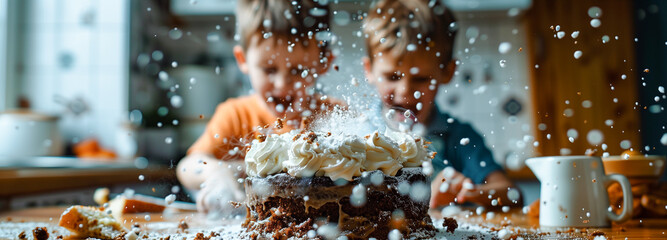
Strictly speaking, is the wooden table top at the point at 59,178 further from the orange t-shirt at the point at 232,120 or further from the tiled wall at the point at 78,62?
the tiled wall at the point at 78,62

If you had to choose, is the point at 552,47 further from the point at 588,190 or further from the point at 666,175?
the point at 588,190

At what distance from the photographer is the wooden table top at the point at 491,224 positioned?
1.02 meters

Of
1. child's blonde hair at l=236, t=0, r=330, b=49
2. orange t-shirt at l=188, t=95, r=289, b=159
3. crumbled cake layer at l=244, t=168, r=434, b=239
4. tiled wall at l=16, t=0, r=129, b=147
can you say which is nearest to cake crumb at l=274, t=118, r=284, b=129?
crumbled cake layer at l=244, t=168, r=434, b=239

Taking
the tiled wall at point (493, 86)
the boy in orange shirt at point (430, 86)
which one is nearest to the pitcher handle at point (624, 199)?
the boy in orange shirt at point (430, 86)

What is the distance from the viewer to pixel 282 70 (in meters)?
1.71

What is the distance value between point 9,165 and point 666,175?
10.2 ft

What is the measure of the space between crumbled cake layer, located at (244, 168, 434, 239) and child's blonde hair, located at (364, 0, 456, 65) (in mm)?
611

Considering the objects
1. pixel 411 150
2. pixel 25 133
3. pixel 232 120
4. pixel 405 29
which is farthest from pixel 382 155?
pixel 25 133

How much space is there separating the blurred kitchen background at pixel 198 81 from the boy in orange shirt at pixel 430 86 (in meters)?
0.73

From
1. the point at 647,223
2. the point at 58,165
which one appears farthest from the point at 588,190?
the point at 58,165

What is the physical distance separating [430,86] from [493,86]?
131cm

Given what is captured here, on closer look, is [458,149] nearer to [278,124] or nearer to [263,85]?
[278,124]

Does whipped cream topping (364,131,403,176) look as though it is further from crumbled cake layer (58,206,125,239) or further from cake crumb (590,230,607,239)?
crumbled cake layer (58,206,125,239)

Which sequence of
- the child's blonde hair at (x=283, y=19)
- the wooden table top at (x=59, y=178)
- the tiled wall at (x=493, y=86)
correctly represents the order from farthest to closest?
1. the tiled wall at (x=493, y=86)
2. the wooden table top at (x=59, y=178)
3. the child's blonde hair at (x=283, y=19)
